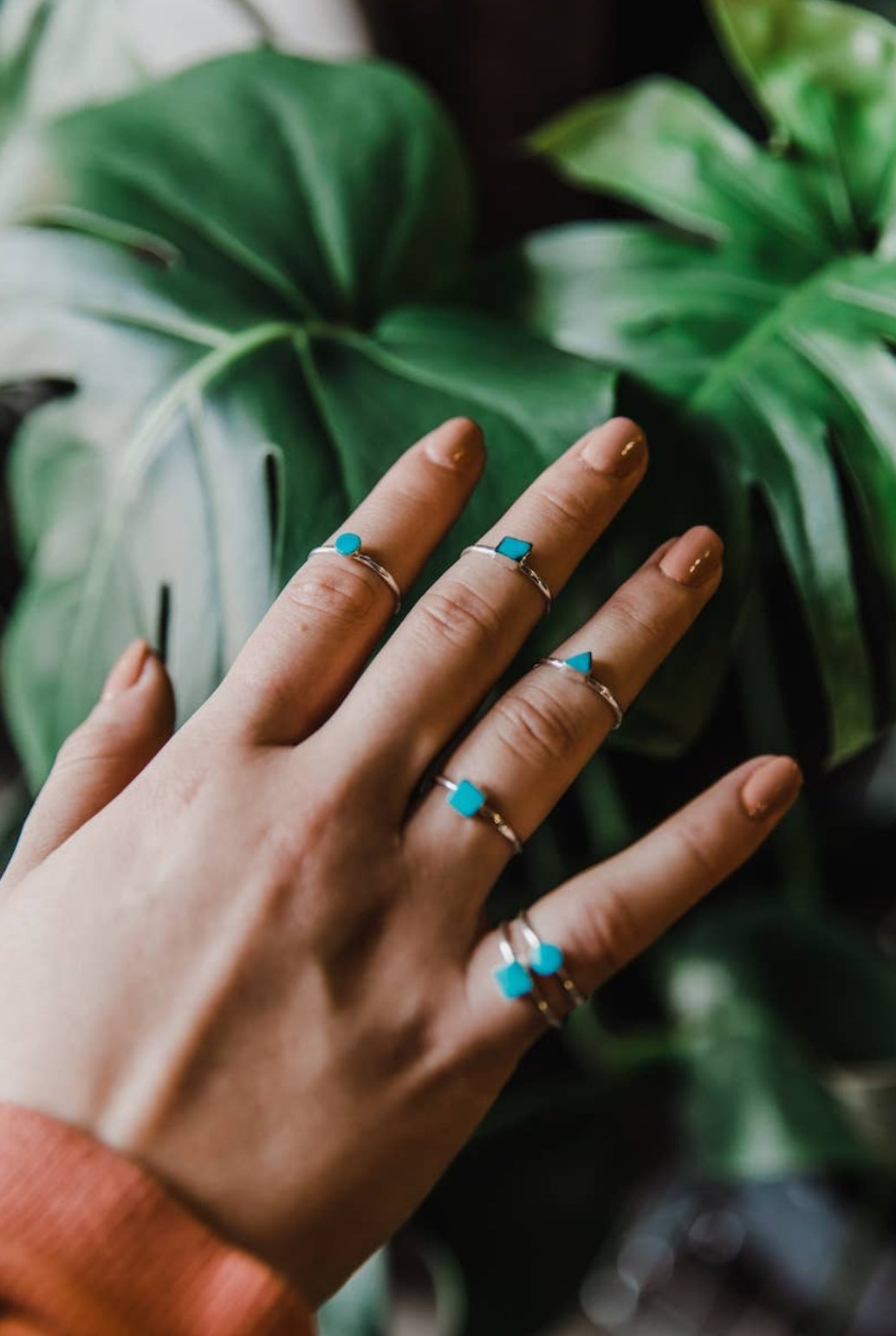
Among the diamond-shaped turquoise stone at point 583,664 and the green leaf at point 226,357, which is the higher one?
the green leaf at point 226,357

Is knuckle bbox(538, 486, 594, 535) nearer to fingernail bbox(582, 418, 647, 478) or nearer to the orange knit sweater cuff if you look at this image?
fingernail bbox(582, 418, 647, 478)

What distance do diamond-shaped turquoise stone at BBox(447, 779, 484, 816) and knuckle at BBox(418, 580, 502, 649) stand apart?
67 mm

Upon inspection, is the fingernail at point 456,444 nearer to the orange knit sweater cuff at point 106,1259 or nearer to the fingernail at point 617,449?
the fingernail at point 617,449

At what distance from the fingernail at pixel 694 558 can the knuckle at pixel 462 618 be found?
95mm

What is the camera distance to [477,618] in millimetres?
541

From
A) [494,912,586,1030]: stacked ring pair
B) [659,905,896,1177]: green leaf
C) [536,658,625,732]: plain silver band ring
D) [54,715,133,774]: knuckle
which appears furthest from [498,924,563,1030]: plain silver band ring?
[659,905,896,1177]: green leaf

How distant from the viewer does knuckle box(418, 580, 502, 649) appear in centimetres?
54

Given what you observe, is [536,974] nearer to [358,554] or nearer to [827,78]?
[358,554]

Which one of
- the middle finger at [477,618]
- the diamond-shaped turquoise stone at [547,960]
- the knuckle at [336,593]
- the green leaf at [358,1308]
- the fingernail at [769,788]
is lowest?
the green leaf at [358,1308]

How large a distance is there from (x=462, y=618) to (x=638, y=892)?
0.50 feet

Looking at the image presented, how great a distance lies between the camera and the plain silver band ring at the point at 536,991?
515 mm

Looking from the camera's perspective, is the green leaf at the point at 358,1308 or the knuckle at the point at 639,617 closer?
the knuckle at the point at 639,617

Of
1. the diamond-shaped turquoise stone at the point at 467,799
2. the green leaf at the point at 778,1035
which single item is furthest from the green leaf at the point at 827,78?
the green leaf at the point at 778,1035

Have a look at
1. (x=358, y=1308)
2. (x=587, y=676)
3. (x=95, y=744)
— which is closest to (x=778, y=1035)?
(x=358, y=1308)
